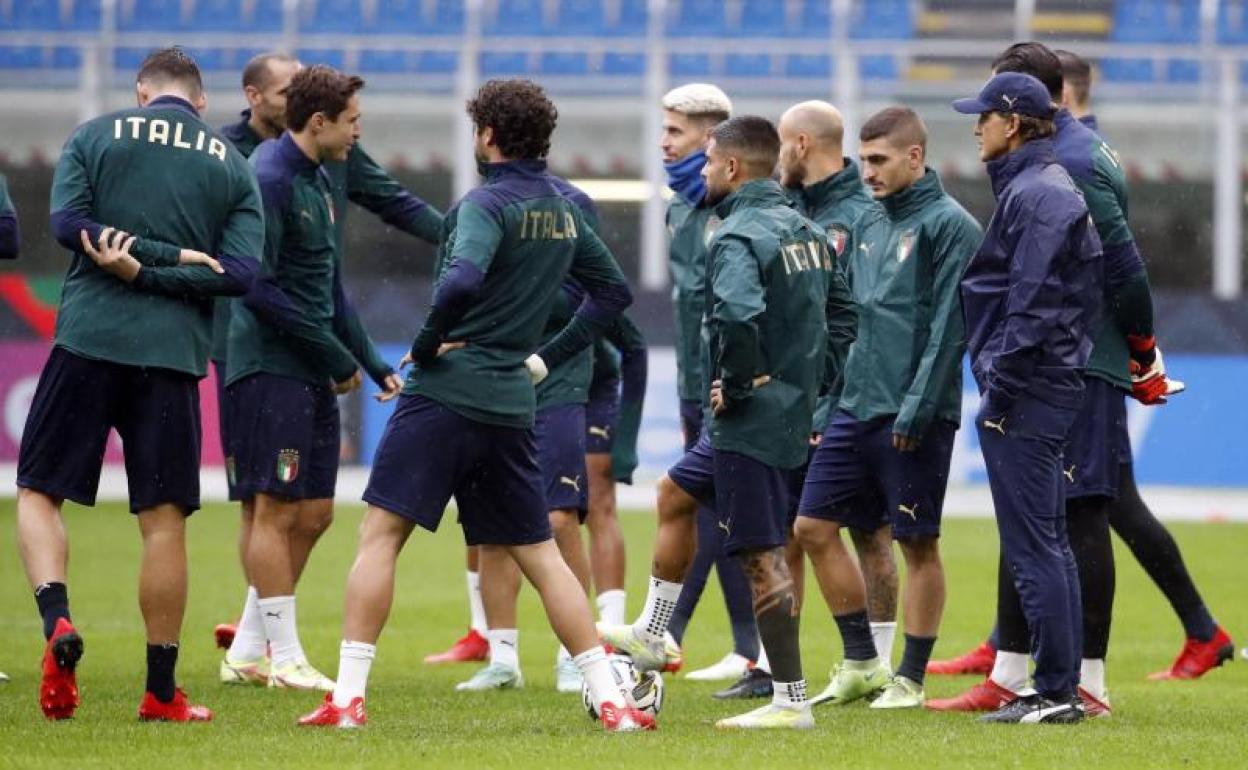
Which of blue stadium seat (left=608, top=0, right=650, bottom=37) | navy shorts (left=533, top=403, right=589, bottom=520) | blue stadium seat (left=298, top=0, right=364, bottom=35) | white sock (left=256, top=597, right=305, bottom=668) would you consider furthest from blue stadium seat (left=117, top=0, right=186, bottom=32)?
white sock (left=256, top=597, right=305, bottom=668)

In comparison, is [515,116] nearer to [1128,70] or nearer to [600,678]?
[600,678]

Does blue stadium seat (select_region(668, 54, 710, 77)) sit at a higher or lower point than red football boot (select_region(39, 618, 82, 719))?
higher

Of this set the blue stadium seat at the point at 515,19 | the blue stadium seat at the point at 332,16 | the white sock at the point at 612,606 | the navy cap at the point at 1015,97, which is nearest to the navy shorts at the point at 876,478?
the navy cap at the point at 1015,97

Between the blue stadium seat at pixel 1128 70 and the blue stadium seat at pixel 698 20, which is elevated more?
the blue stadium seat at pixel 698 20

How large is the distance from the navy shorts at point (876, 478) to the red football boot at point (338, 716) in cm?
210

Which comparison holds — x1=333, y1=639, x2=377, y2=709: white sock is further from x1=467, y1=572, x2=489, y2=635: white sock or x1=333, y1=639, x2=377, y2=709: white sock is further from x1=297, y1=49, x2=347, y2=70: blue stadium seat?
x1=297, y1=49, x2=347, y2=70: blue stadium seat

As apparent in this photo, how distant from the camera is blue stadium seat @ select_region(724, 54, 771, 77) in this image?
25.3 meters

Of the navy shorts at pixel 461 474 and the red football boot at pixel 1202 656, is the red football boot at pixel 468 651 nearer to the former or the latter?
the navy shorts at pixel 461 474

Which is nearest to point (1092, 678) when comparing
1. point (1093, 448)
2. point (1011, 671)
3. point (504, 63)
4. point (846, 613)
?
point (1011, 671)

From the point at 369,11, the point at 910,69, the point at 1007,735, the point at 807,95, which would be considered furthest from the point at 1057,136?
the point at 369,11

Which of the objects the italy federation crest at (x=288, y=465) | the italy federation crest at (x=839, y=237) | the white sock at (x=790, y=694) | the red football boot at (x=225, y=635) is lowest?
the red football boot at (x=225, y=635)

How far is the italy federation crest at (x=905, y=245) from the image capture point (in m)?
7.69

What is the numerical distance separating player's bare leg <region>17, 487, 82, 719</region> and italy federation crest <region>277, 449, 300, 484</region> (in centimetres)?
129

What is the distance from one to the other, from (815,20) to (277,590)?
2049 cm
